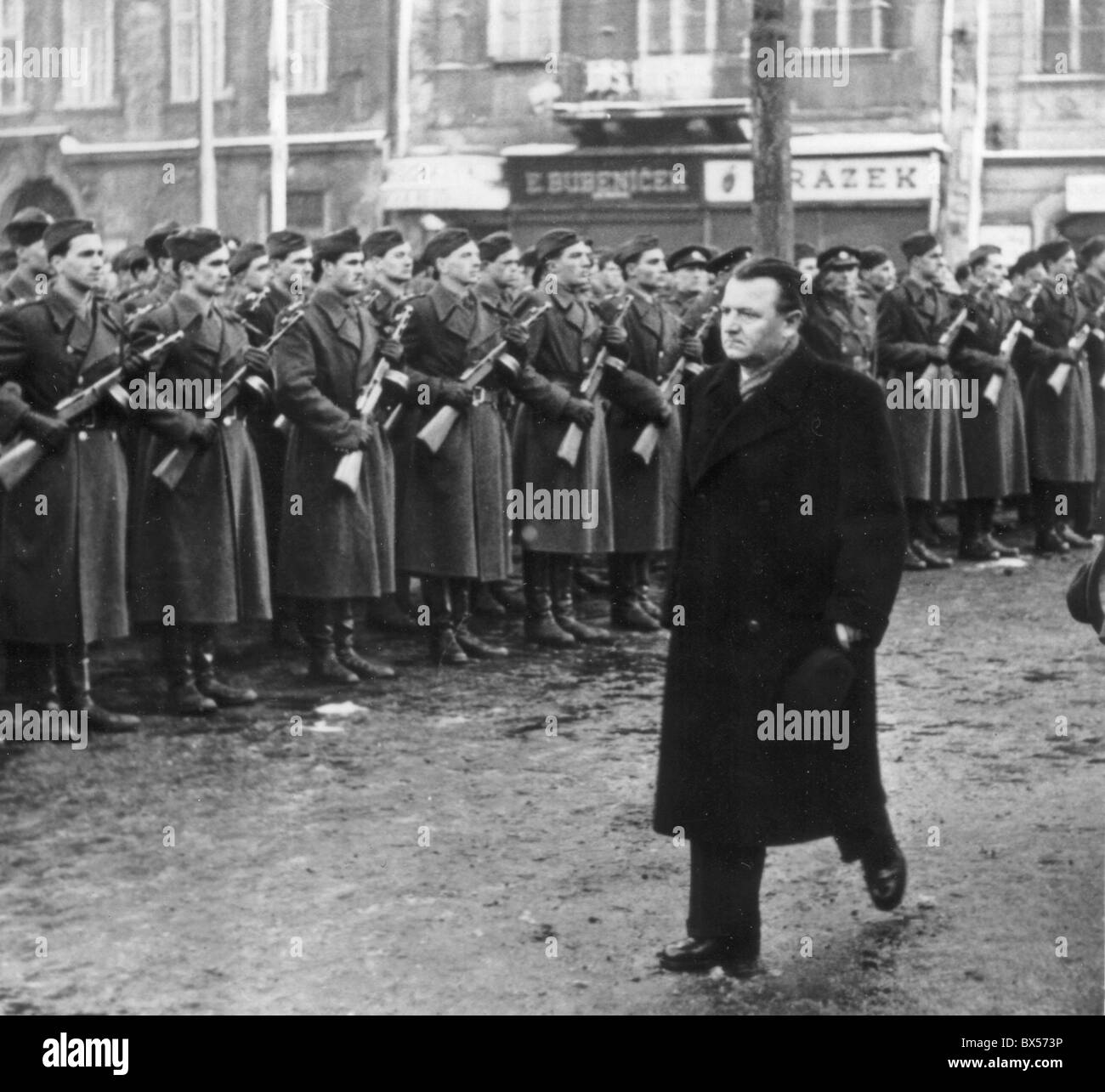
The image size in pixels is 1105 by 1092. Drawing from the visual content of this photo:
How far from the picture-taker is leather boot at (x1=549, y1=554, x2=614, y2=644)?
35.7 ft

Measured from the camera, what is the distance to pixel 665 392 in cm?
1163

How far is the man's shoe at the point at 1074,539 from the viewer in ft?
47.3

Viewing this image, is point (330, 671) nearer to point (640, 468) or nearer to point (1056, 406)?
point (640, 468)

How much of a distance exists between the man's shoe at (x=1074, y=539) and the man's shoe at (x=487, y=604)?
4.35m

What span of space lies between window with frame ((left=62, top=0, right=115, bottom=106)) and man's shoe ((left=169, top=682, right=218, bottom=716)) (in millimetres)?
13339

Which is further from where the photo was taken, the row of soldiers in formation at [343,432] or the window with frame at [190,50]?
the window with frame at [190,50]

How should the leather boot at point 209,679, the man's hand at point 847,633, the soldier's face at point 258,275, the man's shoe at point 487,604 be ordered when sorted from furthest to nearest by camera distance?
the man's shoe at point 487,604 < the soldier's face at point 258,275 < the leather boot at point 209,679 < the man's hand at point 847,633

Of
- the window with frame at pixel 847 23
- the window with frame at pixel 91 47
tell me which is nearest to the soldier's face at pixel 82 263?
the window with frame at pixel 91 47

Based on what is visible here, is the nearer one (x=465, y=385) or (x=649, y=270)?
(x=465, y=385)

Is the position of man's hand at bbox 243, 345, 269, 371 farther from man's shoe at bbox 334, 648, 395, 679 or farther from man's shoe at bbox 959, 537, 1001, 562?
man's shoe at bbox 959, 537, 1001, 562

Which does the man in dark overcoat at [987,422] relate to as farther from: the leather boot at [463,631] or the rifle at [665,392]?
the leather boot at [463,631]

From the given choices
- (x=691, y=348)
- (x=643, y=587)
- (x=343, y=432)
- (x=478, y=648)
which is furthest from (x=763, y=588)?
(x=691, y=348)

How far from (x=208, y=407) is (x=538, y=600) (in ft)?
7.85

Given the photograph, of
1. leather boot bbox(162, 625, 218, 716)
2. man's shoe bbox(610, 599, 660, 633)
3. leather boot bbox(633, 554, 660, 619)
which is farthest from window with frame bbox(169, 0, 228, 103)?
leather boot bbox(162, 625, 218, 716)
